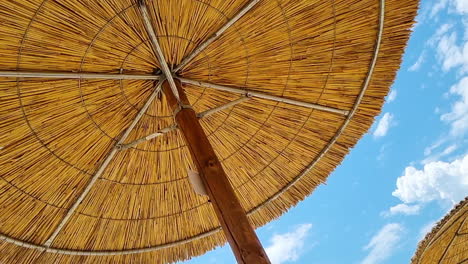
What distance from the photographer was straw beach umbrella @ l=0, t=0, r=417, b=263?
2.96 metres

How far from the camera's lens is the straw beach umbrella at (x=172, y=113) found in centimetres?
296

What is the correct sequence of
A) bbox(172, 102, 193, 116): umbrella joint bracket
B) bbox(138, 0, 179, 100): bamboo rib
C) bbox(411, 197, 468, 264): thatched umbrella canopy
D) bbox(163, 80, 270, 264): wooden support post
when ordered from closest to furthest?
bbox(163, 80, 270, 264): wooden support post, bbox(138, 0, 179, 100): bamboo rib, bbox(172, 102, 193, 116): umbrella joint bracket, bbox(411, 197, 468, 264): thatched umbrella canopy

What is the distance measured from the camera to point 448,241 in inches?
233

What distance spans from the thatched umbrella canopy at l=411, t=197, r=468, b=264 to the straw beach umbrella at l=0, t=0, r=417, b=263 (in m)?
2.08

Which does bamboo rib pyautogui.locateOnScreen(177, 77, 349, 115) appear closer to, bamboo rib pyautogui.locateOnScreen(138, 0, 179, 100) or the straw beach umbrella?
the straw beach umbrella

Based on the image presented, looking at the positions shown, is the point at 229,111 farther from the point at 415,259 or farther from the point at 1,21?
the point at 415,259

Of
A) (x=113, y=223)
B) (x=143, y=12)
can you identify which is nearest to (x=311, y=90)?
(x=143, y=12)

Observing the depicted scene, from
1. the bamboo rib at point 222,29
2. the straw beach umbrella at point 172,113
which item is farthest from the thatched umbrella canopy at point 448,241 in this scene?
the bamboo rib at point 222,29

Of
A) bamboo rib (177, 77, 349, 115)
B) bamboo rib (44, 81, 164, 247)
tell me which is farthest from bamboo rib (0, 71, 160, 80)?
bamboo rib (177, 77, 349, 115)

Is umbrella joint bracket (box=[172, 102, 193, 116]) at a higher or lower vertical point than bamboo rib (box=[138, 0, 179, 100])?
lower

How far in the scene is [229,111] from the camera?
4.02m

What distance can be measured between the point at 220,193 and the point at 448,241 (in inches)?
186

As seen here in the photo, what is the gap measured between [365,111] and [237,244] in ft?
7.19

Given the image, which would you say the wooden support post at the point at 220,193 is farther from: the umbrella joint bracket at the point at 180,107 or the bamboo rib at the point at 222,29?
the bamboo rib at the point at 222,29
